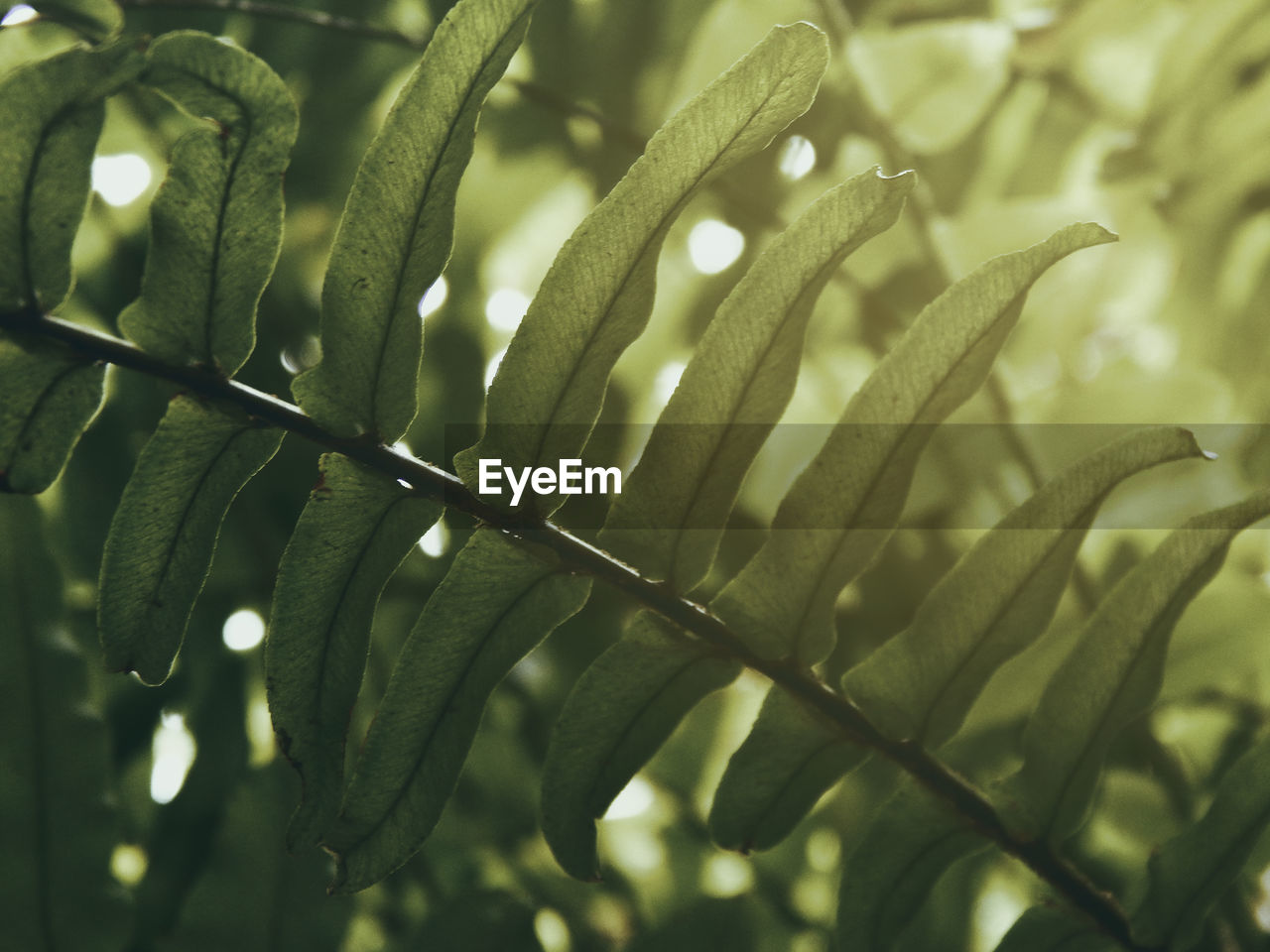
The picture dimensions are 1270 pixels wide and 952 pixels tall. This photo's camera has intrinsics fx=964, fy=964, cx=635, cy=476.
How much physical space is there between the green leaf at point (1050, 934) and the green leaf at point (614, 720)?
32 centimetres

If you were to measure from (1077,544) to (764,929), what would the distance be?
2.20 ft

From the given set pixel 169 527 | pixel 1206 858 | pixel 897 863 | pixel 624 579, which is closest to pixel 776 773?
pixel 897 863

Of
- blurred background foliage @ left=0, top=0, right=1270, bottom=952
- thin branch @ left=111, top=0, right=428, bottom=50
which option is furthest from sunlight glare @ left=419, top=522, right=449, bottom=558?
thin branch @ left=111, top=0, right=428, bottom=50

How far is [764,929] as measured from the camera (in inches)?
45.5

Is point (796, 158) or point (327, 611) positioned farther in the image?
point (796, 158)

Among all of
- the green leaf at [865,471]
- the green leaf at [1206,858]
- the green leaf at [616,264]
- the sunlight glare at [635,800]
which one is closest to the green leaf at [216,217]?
the green leaf at [616,264]

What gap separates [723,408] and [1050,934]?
53 cm

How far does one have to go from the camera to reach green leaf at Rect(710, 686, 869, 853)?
0.78 m

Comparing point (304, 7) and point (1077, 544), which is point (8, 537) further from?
point (1077, 544)

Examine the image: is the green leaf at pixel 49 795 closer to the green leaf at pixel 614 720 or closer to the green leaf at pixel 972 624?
the green leaf at pixel 614 720

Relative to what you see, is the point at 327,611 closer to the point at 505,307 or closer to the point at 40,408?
the point at 40,408

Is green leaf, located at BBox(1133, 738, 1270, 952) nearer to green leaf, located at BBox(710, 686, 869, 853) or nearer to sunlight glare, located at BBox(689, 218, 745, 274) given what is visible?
green leaf, located at BBox(710, 686, 869, 853)

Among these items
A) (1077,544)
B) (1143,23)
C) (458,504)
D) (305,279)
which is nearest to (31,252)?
(458,504)

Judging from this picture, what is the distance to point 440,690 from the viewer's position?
72cm
